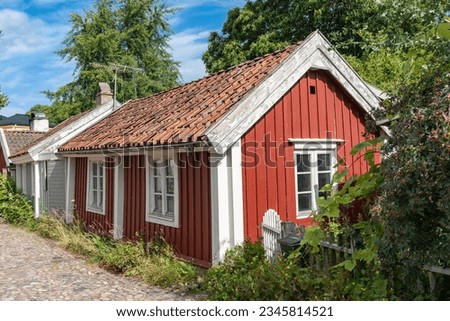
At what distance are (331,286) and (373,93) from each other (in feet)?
17.6

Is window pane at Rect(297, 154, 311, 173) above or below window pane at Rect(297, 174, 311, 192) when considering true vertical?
above

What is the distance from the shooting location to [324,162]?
8.72m

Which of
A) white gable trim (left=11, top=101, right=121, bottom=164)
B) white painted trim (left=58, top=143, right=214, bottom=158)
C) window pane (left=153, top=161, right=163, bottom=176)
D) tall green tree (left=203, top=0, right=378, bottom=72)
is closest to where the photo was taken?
white painted trim (left=58, top=143, right=214, bottom=158)

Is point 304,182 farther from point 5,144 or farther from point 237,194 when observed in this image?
point 5,144

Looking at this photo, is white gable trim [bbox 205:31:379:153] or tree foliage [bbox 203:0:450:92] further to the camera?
tree foliage [bbox 203:0:450:92]

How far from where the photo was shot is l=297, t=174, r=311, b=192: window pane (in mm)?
8414

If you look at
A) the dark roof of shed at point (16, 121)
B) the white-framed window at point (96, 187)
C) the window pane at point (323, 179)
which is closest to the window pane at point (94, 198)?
the white-framed window at point (96, 187)

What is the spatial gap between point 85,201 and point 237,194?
706cm

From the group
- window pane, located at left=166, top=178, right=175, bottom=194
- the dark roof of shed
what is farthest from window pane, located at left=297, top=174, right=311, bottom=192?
the dark roof of shed

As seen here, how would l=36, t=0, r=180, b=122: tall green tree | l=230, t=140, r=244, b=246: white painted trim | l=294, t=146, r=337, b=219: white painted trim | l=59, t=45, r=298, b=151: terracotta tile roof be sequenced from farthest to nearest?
l=36, t=0, r=180, b=122: tall green tree → l=294, t=146, r=337, b=219: white painted trim → l=59, t=45, r=298, b=151: terracotta tile roof → l=230, t=140, r=244, b=246: white painted trim

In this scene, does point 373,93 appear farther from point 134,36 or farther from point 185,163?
point 134,36

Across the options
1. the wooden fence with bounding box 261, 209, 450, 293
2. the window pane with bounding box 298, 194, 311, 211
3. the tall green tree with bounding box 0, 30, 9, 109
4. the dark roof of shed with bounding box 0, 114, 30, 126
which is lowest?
the wooden fence with bounding box 261, 209, 450, 293

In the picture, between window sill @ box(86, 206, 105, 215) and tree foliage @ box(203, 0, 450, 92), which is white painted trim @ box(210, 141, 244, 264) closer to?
window sill @ box(86, 206, 105, 215)

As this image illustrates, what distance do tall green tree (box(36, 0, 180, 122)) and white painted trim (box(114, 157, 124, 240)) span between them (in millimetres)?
24971
